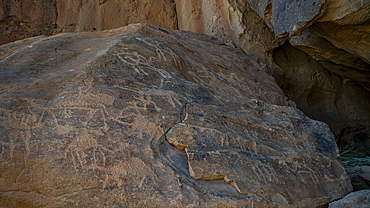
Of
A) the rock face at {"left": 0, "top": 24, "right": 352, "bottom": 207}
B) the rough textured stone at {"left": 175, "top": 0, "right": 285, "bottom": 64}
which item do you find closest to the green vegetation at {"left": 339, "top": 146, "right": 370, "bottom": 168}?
the rock face at {"left": 0, "top": 24, "right": 352, "bottom": 207}

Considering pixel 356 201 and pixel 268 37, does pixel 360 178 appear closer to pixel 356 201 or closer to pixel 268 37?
pixel 356 201

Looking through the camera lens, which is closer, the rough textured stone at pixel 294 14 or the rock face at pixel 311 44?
the rough textured stone at pixel 294 14

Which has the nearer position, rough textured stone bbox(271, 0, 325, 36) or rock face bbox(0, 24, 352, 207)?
rock face bbox(0, 24, 352, 207)

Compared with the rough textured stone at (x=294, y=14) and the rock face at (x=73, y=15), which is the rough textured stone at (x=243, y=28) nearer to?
the rough textured stone at (x=294, y=14)

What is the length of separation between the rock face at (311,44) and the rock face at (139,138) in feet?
3.82

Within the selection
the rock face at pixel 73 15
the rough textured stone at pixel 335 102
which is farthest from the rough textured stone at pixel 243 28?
the rock face at pixel 73 15

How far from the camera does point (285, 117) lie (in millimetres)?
2865

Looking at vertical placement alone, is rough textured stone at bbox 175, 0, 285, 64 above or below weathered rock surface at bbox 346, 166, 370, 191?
above

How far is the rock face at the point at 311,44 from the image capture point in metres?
2.77

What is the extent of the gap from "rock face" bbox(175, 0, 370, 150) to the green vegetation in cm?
57

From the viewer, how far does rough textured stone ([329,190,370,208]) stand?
195 cm

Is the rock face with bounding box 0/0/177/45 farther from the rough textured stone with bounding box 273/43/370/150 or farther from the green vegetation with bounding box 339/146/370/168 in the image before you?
the green vegetation with bounding box 339/146/370/168

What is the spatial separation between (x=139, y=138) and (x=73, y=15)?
217 inches

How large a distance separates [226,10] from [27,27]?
4.60 metres
